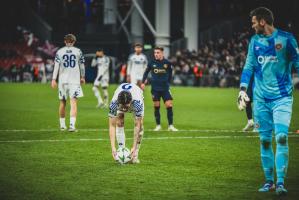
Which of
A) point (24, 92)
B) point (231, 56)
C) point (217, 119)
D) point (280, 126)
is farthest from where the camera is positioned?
point (231, 56)

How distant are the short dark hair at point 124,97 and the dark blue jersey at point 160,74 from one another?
7.70 m

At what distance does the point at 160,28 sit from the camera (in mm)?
52594

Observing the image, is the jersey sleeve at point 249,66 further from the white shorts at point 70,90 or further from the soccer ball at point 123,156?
the white shorts at point 70,90

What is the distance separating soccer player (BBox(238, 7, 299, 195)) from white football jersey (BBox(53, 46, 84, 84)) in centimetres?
883

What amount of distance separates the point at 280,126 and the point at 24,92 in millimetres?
29657

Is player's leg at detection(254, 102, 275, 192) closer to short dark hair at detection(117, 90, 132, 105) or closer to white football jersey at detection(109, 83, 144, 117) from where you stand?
short dark hair at detection(117, 90, 132, 105)

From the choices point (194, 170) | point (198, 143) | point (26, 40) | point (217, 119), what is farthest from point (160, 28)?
point (194, 170)

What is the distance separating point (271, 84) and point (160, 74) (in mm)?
9617

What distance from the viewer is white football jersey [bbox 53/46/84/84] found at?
58.6ft

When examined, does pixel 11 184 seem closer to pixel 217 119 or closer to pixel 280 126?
pixel 280 126

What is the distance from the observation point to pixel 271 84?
9508mm

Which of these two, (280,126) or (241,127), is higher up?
(280,126)

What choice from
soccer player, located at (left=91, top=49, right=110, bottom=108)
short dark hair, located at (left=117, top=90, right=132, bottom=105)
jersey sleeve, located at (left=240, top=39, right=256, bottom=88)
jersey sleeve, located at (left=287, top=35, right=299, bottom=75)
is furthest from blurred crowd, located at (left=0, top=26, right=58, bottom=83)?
jersey sleeve, located at (left=287, top=35, right=299, bottom=75)

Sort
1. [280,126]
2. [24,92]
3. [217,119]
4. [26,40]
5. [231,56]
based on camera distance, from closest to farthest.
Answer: [280,126], [217,119], [24,92], [231,56], [26,40]
